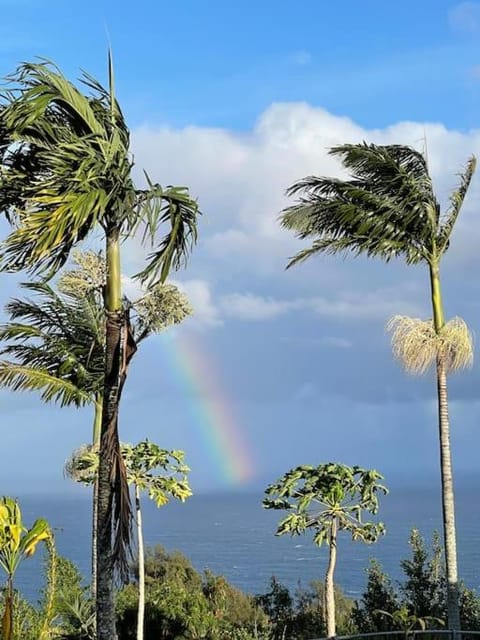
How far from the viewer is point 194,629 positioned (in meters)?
11.7

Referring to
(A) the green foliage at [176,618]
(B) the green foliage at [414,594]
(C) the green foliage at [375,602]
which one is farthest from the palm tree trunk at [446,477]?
(A) the green foliage at [176,618]

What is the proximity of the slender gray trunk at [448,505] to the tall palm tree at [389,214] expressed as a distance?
1 cm

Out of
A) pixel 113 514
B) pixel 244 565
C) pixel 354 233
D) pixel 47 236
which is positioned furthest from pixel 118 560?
pixel 244 565

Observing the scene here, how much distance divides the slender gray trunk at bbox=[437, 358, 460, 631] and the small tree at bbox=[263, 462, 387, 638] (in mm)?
889

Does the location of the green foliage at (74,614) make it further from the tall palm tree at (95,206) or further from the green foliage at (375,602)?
the tall palm tree at (95,206)

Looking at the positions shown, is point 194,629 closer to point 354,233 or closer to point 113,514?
point 354,233

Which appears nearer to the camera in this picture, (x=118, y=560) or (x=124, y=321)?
(x=118, y=560)

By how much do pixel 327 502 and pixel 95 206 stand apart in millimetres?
4697

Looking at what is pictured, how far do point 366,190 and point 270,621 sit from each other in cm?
762

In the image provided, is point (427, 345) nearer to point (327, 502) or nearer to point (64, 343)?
point (327, 502)

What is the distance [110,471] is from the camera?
5.27m

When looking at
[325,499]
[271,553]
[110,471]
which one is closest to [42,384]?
[325,499]

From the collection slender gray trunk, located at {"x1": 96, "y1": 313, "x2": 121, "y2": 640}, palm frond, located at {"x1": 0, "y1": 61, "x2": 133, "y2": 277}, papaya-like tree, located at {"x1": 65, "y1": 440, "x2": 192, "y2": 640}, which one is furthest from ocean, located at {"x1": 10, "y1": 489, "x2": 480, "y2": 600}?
palm frond, located at {"x1": 0, "y1": 61, "x2": 133, "y2": 277}

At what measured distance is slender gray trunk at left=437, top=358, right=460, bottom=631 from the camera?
8891 mm
